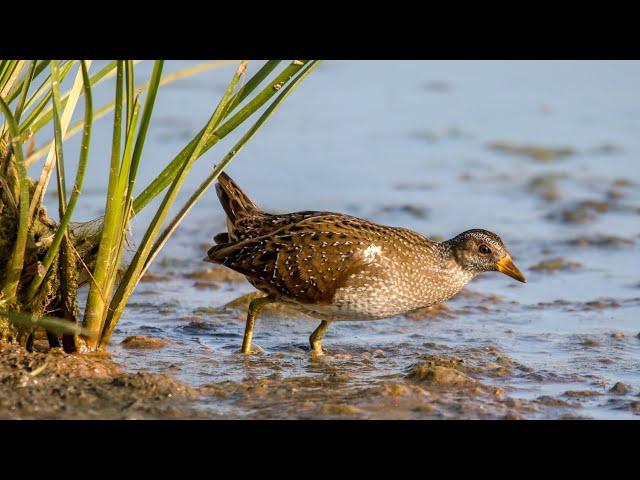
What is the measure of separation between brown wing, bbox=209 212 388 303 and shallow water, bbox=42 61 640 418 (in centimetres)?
44

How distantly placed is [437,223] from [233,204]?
11.4 ft

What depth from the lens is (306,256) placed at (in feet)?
22.0

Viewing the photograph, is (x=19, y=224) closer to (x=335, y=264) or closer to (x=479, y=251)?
(x=335, y=264)

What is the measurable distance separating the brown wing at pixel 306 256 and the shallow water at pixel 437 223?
17.1 inches

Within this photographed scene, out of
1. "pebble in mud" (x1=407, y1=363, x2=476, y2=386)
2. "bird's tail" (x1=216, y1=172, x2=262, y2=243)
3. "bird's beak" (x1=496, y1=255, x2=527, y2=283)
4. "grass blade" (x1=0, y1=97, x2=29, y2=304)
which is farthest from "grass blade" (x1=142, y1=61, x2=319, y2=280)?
"bird's beak" (x1=496, y1=255, x2=527, y2=283)

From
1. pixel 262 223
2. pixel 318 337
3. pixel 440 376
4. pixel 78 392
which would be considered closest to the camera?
pixel 78 392

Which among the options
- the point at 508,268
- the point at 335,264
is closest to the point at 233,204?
the point at 335,264

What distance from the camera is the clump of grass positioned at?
5.39 m

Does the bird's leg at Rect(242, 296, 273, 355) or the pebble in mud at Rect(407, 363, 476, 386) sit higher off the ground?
the bird's leg at Rect(242, 296, 273, 355)

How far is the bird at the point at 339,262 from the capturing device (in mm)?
6680

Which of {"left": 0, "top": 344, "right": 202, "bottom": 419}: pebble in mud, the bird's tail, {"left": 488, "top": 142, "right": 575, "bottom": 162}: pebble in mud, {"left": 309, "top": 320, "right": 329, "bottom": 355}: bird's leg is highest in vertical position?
{"left": 488, "top": 142, "right": 575, "bottom": 162}: pebble in mud

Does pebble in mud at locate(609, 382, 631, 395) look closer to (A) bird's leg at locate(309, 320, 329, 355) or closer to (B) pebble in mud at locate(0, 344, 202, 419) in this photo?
(A) bird's leg at locate(309, 320, 329, 355)

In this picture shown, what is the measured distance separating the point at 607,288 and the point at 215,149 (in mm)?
4576
